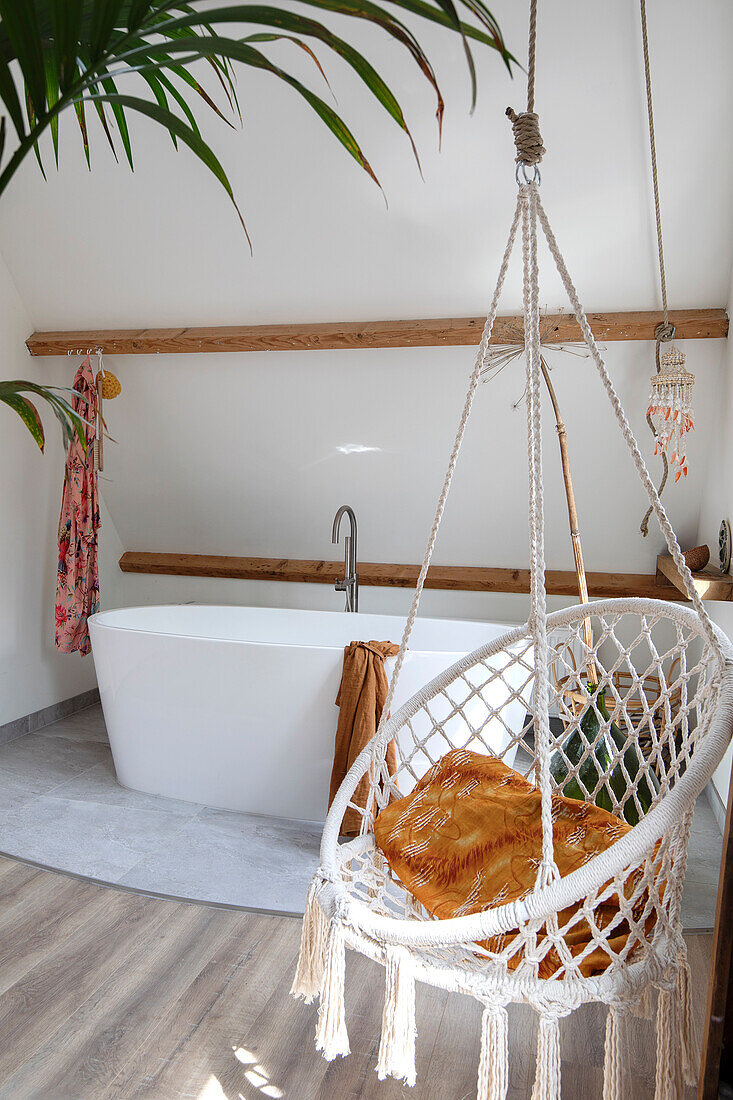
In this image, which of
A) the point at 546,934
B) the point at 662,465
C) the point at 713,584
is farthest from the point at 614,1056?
the point at 662,465

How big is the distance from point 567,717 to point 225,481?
2766 mm

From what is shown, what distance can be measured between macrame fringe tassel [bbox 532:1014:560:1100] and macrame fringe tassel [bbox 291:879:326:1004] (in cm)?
41

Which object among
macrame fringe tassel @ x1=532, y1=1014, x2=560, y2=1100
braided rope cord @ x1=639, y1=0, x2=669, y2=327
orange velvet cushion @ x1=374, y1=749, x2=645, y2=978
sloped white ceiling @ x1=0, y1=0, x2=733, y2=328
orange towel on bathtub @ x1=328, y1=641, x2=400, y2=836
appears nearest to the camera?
macrame fringe tassel @ x1=532, y1=1014, x2=560, y2=1100

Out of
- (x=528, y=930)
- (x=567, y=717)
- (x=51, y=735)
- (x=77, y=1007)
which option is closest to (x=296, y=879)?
(x=77, y=1007)

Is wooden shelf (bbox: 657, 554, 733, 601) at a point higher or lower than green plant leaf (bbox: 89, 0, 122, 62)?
lower

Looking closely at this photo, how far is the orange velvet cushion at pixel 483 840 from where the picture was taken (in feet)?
5.24

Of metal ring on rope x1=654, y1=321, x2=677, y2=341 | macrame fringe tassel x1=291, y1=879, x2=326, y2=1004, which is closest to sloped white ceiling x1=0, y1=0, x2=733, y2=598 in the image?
metal ring on rope x1=654, y1=321, x2=677, y2=341

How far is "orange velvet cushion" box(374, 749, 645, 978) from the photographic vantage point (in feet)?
5.24

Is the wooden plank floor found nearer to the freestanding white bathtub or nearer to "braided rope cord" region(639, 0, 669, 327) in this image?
the freestanding white bathtub

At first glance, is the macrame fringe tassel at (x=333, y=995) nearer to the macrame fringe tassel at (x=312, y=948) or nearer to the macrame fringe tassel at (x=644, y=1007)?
the macrame fringe tassel at (x=312, y=948)

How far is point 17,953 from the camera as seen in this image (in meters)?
2.18

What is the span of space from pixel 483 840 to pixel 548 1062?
1.64 ft

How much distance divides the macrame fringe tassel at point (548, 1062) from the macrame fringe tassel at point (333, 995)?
1.15ft

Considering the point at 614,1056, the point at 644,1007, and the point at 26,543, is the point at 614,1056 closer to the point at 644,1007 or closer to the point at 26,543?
the point at 644,1007
